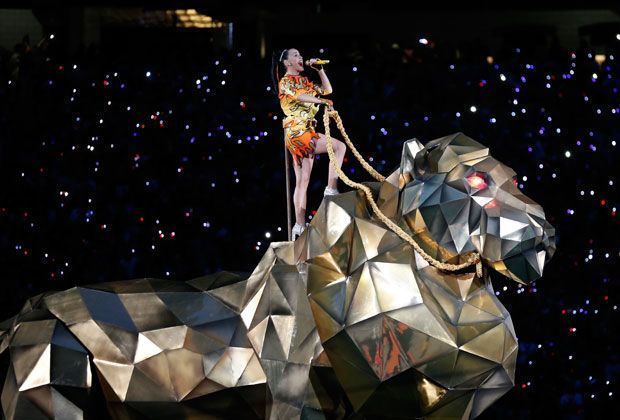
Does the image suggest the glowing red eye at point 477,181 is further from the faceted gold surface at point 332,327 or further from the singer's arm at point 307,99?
the singer's arm at point 307,99

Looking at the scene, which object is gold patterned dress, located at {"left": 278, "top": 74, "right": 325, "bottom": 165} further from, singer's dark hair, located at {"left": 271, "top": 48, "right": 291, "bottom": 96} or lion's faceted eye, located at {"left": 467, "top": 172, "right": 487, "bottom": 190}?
lion's faceted eye, located at {"left": 467, "top": 172, "right": 487, "bottom": 190}

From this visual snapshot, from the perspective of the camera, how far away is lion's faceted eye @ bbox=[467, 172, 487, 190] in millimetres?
A: 4719

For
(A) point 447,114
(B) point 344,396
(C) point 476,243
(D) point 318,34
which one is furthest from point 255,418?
(D) point 318,34

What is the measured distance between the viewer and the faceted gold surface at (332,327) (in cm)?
461

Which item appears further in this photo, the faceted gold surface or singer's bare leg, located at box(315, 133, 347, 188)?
singer's bare leg, located at box(315, 133, 347, 188)

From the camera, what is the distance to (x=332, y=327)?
465cm

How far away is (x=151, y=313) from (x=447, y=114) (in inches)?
122

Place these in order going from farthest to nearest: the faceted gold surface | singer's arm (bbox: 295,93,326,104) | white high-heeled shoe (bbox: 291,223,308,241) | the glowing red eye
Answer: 1. white high-heeled shoe (bbox: 291,223,308,241)
2. singer's arm (bbox: 295,93,326,104)
3. the glowing red eye
4. the faceted gold surface

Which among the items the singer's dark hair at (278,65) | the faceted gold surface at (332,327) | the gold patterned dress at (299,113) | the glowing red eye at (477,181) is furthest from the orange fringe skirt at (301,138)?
the glowing red eye at (477,181)

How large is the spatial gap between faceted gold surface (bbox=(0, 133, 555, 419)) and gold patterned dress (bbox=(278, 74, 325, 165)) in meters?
0.42

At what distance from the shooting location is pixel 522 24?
10.6 meters

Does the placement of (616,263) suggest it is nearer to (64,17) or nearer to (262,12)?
(262,12)

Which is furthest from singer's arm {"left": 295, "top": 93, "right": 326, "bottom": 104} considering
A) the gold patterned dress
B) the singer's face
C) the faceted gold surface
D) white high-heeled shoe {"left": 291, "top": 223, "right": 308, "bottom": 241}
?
white high-heeled shoe {"left": 291, "top": 223, "right": 308, "bottom": 241}

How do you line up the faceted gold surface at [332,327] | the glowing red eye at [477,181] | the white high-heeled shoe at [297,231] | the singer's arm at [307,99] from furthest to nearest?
the white high-heeled shoe at [297,231]
the singer's arm at [307,99]
the glowing red eye at [477,181]
the faceted gold surface at [332,327]
